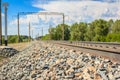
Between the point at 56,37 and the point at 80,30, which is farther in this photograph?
the point at 56,37

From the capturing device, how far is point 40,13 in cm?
6375

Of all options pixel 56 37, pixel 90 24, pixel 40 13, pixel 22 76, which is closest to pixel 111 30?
pixel 90 24

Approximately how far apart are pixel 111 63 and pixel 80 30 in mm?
111072

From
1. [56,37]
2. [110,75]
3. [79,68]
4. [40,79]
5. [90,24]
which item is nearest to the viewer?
[110,75]

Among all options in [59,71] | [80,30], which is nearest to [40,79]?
[59,71]

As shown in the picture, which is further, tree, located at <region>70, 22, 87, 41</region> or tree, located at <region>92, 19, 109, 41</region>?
tree, located at <region>70, 22, 87, 41</region>

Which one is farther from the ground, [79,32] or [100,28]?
[100,28]

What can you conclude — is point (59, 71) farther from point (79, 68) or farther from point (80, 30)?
point (80, 30)

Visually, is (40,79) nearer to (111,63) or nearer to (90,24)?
(111,63)

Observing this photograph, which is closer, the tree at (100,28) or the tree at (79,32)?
the tree at (100,28)

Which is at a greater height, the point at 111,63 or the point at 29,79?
the point at 111,63

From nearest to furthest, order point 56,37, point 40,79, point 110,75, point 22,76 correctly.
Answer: point 110,75
point 40,79
point 22,76
point 56,37

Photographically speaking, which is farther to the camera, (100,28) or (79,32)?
(79,32)

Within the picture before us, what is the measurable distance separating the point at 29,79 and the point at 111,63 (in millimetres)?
4030
